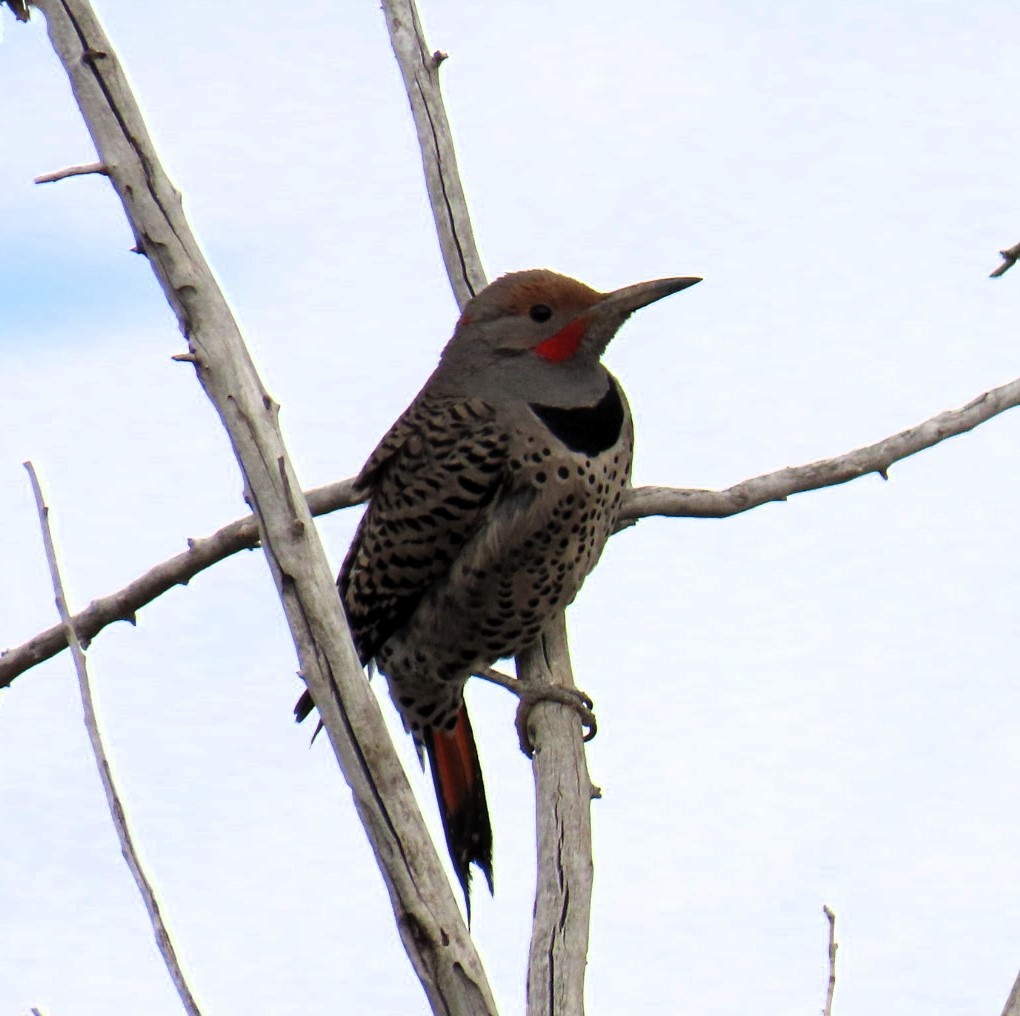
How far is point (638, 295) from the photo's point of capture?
3.79m

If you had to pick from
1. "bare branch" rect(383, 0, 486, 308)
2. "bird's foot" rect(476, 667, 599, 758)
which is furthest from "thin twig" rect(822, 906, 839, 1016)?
"bare branch" rect(383, 0, 486, 308)

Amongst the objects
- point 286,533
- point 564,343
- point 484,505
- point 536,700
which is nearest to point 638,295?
point 564,343

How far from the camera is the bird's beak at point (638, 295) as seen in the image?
378 centimetres

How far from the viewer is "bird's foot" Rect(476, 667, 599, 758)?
3.64 m

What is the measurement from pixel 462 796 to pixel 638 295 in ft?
4.36

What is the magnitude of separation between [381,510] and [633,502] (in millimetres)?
643

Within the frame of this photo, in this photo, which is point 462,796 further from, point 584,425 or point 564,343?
point 564,343

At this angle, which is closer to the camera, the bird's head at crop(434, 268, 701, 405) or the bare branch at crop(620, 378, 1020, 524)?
the bare branch at crop(620, 378, 1020, 524)

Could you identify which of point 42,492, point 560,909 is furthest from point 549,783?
point 42,492

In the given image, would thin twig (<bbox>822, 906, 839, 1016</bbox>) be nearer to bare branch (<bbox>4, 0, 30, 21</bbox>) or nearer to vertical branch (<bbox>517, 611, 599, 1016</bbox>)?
vertical branch (<bbox>517, 611, 599, 1016</bbox>)

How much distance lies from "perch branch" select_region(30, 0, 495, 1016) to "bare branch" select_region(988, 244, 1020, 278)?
56.6 inches

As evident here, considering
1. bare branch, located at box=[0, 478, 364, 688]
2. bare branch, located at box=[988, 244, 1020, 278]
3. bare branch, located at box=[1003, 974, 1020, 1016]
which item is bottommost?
bare branch, located at box=[1003, 974, 1020, 1016]

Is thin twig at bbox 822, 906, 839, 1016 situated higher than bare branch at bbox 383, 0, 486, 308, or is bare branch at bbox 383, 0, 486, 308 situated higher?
bare branch at bbox 383, 0, 486, 308

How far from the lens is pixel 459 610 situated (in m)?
3.80
